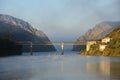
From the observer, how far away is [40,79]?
56.7m

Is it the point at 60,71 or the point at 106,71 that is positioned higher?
the point at 106,71

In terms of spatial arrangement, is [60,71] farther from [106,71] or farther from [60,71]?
[106,71]

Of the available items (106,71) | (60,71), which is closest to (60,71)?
(60,71)

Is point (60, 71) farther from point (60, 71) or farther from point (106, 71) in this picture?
point (106, 71)

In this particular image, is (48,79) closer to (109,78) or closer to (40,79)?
(40,79)

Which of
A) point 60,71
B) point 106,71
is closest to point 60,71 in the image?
point 60,71

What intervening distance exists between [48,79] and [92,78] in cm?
728

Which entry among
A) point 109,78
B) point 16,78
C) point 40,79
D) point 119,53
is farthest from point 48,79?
point 119,53

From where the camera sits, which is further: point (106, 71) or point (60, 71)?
point (60, 71)

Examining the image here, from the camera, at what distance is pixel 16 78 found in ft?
192

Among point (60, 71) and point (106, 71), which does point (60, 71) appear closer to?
point (60, 71)

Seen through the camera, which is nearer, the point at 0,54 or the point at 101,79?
the point at 101,79

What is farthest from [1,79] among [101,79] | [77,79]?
[101,79]

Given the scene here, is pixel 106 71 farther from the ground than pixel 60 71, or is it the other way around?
pixel 106 71
